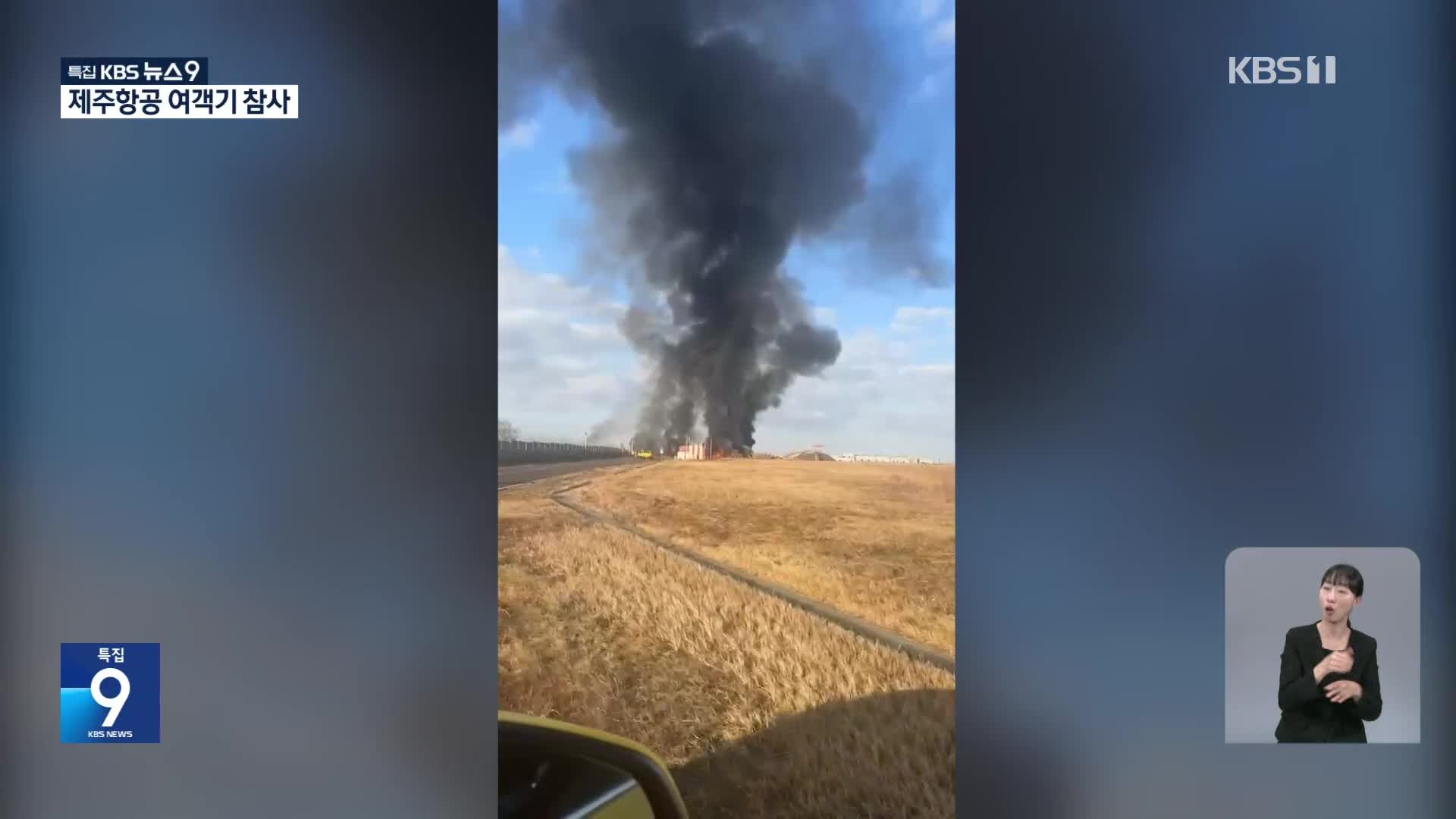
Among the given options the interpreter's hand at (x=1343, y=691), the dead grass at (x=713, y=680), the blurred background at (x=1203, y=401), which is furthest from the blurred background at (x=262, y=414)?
the interpreter's hand at (x=1343, y=691)

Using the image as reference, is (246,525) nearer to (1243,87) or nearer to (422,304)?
(422,304)

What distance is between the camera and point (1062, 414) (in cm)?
156

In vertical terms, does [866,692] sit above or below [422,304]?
below

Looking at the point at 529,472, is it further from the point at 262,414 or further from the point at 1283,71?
the point at 1283,71

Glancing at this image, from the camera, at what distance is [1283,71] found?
1.57m

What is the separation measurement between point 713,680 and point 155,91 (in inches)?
80.6

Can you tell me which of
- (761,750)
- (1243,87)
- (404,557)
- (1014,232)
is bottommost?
(761,750)

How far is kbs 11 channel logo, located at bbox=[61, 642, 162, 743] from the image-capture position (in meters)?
1.58

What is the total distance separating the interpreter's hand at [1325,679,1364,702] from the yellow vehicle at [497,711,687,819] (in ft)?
5.15

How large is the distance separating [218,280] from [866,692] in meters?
1.92

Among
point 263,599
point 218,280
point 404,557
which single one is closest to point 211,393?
point 218,280

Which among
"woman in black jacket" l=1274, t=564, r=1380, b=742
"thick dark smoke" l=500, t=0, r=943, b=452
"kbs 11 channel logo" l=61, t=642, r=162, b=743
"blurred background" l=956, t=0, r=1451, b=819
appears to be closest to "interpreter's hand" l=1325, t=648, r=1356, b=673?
"woman in black jacket" l=1274, t=564, r=1380, b=742

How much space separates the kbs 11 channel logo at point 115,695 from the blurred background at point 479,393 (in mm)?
36

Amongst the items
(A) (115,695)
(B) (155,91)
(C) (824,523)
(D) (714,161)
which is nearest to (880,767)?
(C) (824,523)
